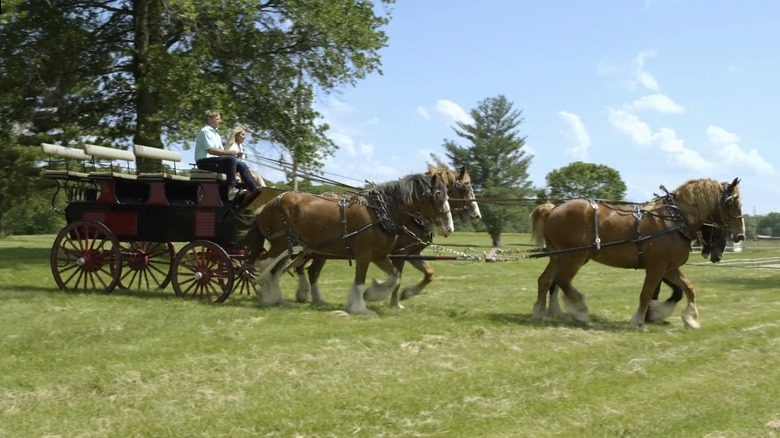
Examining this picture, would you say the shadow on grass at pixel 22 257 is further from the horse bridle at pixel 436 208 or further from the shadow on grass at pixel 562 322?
the shadow on grass at pixel 562 322

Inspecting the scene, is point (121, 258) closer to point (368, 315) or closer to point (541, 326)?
point (368, 315)

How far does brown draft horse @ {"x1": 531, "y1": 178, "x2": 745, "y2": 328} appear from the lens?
37.0 feet

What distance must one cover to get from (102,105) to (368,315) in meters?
13.5

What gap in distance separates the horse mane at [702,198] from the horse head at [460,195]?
3.07 meters

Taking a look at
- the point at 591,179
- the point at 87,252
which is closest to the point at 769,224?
the point at 591,179

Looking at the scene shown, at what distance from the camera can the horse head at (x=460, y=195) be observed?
1255 cm

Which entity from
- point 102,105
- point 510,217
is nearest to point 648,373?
point 102,105

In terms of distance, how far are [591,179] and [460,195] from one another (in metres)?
63.1

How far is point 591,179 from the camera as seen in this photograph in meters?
73.2

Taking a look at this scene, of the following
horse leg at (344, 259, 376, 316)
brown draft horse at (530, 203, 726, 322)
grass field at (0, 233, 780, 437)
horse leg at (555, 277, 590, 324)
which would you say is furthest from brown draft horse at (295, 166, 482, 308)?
horse leg at (555, 277, 590, 324)

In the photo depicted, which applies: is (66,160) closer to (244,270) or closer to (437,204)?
(244,270)

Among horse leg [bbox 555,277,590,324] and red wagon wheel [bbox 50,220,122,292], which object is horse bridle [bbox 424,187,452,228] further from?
red wagon wheel [bbox 50,220,122,292]

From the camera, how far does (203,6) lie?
64.0 ft

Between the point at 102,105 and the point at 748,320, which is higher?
the point at 102,105
